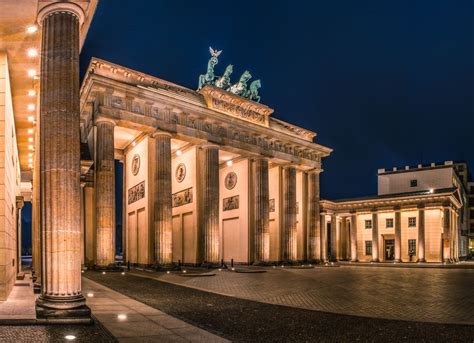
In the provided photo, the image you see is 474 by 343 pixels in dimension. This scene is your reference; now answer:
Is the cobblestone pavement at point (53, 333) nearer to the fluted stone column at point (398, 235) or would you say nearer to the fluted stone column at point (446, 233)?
the fluted stone column at point (398, 235)

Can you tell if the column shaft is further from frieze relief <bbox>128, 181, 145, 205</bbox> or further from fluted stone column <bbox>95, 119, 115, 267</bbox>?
fluted stone column <bbox>95, 119, 115, 267</bbox>

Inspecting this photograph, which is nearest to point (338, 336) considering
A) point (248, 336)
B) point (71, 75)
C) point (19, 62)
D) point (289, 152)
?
point (248, 336)

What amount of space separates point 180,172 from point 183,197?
9.43 ft

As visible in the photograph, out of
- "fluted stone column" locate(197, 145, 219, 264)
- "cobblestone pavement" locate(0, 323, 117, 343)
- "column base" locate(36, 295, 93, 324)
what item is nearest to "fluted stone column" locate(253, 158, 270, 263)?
"fluted stone column" locate(197, 145, 219, 264)

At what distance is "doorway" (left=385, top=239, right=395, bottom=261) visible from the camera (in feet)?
244

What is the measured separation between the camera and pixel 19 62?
14695 millimetres

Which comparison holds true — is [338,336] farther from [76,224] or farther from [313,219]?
[313,219]

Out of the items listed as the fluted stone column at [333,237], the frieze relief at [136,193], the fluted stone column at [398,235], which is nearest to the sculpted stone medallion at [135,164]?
the frieze relief at [136,193]

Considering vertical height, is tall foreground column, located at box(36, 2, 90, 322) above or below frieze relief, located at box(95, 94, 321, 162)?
below

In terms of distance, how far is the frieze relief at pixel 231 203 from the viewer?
51425 millimetres

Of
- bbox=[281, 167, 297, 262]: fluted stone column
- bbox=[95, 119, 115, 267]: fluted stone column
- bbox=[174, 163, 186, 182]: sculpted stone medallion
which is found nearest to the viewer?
bbox=[95, 119, 115, 267]: fluted stone column

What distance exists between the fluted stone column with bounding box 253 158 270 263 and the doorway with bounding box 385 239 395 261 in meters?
34.5

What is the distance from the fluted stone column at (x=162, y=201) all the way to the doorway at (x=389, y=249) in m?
48.1

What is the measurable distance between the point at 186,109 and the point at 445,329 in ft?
106
